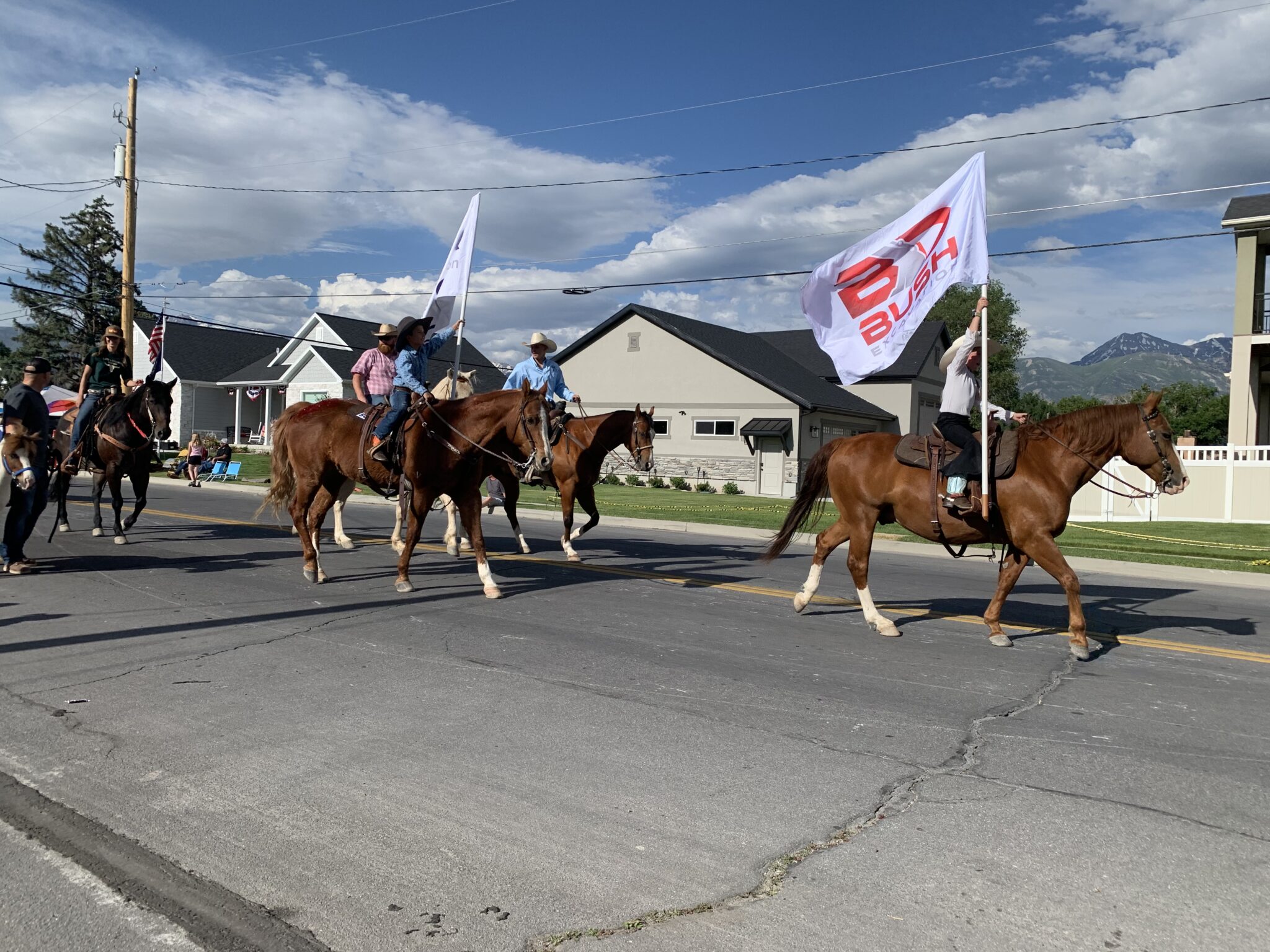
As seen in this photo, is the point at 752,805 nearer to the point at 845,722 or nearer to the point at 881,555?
the point at 845,722

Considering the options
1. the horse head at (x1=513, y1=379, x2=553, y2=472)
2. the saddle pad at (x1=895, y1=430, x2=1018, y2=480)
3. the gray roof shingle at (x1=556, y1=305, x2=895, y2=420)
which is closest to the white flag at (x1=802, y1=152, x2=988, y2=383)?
the saddle pad at (x1=895, y1=430, x2=1018, y2=480)

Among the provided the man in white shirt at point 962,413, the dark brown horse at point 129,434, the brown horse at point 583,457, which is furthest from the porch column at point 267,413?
the man in white shirt at point 962,413

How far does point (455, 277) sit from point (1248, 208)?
25.0 metres

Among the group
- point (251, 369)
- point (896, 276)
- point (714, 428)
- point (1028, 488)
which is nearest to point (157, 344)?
point (896, 276)

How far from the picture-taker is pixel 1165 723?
5.71 metres

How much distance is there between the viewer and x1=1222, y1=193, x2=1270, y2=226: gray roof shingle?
85.8 feet

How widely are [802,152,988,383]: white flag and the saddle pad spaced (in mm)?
699

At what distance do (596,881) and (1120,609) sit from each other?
27.1ft

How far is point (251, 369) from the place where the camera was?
173 feet

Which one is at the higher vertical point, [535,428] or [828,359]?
[828,359]

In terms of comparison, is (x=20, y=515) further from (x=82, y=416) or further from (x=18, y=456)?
(x=82, y=416)

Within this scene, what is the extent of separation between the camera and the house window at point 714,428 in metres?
40.7

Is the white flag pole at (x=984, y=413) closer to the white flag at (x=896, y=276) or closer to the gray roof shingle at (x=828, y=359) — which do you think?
the white flag at (x=896, y=276)

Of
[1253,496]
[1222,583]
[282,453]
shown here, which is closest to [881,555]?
[1222,583]
